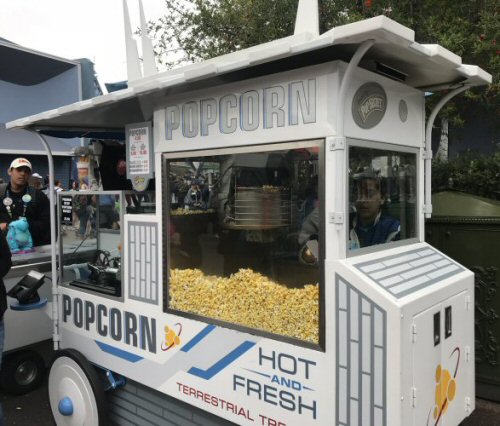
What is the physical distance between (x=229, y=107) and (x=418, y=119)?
103 centimetres

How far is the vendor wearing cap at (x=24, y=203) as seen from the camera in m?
4.18

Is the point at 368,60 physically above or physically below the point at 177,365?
above

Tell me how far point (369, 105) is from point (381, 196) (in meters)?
0.53

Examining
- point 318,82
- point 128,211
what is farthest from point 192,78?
point 128,211

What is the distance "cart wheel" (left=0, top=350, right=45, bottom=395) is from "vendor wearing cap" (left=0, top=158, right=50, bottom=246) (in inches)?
40.8

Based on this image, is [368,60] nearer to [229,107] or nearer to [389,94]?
[389,94]

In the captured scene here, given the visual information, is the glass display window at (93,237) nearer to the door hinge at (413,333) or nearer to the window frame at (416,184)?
the window frame at (416,184)

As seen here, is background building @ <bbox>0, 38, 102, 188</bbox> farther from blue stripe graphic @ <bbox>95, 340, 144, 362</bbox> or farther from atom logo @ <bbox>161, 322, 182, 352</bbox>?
atom logo @ <bbox>161, 322, 182, 352</bbox>

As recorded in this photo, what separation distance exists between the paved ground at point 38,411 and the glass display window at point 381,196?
1.61m

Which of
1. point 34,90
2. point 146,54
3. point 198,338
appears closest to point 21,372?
point 198,338

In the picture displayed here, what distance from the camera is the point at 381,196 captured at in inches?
95.0

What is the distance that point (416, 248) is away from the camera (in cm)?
245

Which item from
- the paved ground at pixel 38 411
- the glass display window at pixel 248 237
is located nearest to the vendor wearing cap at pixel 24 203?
the paved ground at pixel 38 411

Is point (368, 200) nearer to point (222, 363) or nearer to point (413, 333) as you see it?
point (413, 333)
